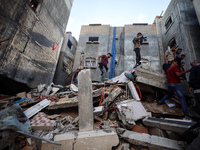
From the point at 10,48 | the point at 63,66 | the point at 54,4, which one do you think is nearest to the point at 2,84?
the point at 10,48

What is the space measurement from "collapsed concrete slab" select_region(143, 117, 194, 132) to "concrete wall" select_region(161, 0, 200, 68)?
20.2ft

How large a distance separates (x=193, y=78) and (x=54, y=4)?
1066 centimetres

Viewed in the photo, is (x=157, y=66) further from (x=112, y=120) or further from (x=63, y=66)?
(x=63, y=66)

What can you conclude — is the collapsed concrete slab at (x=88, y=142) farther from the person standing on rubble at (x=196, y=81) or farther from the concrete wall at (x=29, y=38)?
the concrete wall at (x=29, y=38)

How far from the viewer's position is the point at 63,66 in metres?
10.2

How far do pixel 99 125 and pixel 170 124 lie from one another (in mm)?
1815

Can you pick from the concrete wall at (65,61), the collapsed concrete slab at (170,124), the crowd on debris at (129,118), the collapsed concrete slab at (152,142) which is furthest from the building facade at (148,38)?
the collapsed concrete slab at (152,142)

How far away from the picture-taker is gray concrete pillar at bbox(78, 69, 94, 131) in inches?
97.7

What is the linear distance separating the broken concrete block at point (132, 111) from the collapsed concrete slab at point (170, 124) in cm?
24

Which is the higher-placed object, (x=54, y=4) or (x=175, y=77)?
(x=54, y=4)

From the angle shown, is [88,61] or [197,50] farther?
[88,61]

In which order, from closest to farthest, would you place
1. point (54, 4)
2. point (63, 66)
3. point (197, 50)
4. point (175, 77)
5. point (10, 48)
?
point (175, 77) → point (10, 48) → point (197, 50) → point (54, 4) → point (63, 66)

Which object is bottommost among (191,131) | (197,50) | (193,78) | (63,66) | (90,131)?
(90,131)

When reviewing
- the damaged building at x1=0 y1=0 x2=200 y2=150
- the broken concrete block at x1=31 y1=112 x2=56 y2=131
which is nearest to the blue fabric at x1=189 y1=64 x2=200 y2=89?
the damaged building at x1=0 y1=0 x2=200 y2=150
